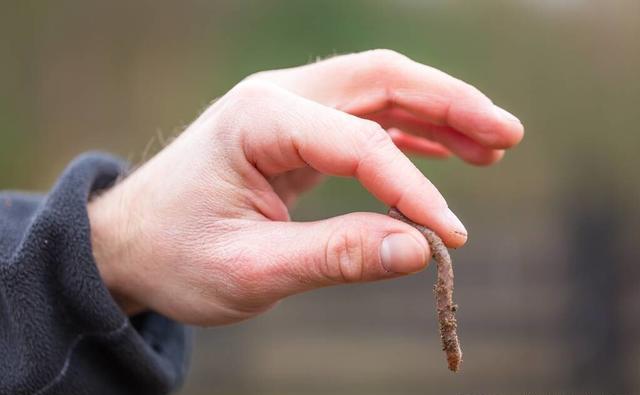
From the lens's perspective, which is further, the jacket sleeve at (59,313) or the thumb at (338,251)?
the jacket sleeve at (59,313)

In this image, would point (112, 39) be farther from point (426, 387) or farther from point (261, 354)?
point (426, 387)

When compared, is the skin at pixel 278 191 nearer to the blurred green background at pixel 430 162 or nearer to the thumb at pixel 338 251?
the thumb at pixel 338 251

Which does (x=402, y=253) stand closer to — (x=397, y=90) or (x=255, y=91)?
(x=255, y=91)

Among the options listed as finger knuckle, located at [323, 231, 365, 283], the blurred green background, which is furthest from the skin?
the blurred green background

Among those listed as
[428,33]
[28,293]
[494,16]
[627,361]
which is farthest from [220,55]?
[28,293]

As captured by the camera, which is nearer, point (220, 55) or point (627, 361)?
point (627, 361)

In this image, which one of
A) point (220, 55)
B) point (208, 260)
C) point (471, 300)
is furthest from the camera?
point (220, 55)

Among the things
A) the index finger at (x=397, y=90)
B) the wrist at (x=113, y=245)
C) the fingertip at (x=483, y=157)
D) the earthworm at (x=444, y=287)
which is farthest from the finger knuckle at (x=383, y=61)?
the wrist at (x=113, y=245)

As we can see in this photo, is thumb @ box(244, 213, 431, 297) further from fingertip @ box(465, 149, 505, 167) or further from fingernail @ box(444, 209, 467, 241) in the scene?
fingertip @ box(465, 149, 505, 167)
